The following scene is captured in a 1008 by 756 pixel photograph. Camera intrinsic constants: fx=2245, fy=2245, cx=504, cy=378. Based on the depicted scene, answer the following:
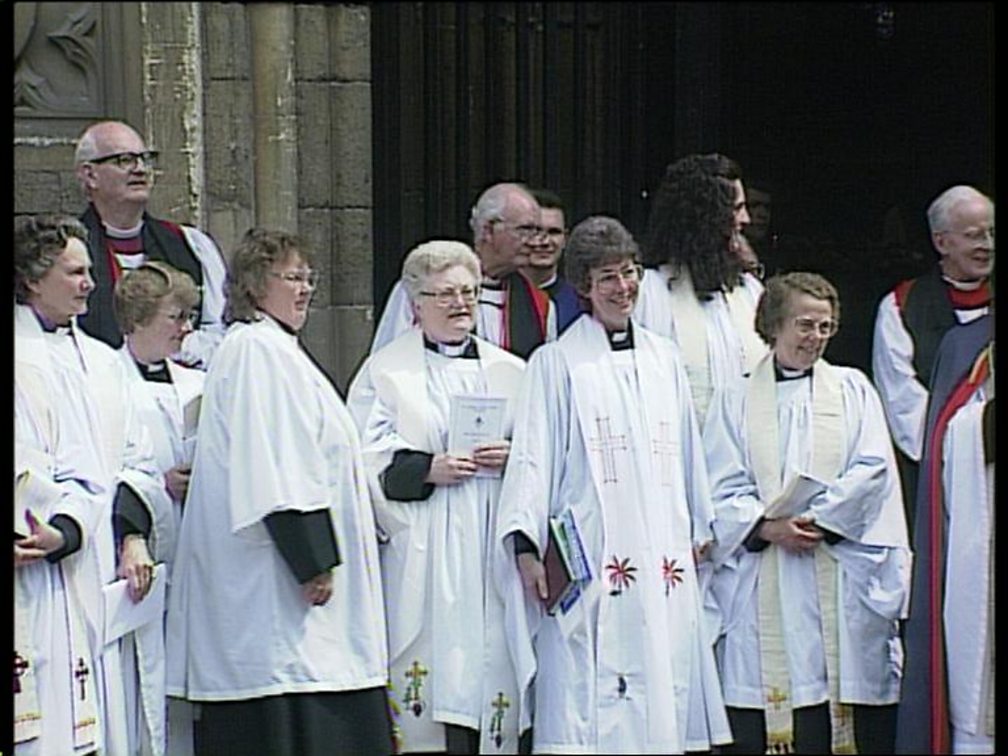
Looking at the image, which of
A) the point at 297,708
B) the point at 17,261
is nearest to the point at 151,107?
the point at 17,261

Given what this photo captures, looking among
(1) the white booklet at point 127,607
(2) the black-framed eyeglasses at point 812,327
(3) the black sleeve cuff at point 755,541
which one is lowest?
(1) the white booklet at point 127,607

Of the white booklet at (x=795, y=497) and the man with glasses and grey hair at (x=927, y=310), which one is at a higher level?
the man with glasses and grey hair at (x=927, y=310)

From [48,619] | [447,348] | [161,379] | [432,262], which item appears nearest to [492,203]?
[432,262]

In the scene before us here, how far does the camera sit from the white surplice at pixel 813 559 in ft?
17.6

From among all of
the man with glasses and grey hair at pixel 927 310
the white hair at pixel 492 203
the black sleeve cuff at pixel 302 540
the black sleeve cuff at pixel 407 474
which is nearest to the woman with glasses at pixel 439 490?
the black sleeve cuff at pixel 407 474

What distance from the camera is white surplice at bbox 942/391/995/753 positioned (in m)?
5.42

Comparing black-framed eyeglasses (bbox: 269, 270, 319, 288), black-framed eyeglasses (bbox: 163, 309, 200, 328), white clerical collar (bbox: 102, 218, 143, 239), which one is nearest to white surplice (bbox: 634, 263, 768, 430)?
black-framed eyeglasses (bbox: 269, 270, 319, 288)

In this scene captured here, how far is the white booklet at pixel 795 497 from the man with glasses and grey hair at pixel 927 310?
227mm

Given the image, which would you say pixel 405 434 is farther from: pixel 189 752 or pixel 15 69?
pixel 15 69

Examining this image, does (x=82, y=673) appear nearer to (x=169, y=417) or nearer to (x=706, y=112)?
(x=169, y=417)

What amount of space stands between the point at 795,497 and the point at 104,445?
166 centimetres

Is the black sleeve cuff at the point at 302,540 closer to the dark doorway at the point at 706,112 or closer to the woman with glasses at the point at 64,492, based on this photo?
the woman with glasses at the point at 64,492

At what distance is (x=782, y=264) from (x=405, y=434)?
1.01 meters

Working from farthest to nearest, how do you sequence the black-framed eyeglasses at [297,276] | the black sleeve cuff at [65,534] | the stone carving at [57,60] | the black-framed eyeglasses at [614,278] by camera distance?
the black-framed eyeglasses at [614,278] → the stone carving at [57,60] → the black-framed eyeglasses at [297,276] → the black sleeve cuff at [65,534]
